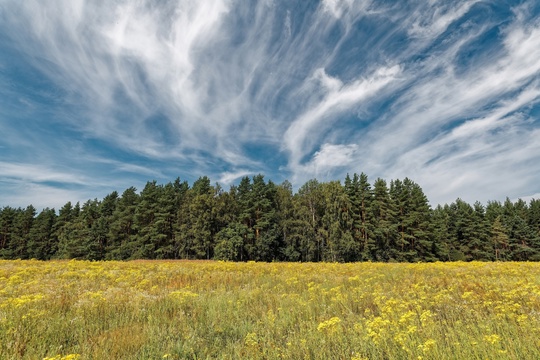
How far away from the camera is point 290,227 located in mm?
43750

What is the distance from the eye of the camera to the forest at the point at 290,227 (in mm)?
41094

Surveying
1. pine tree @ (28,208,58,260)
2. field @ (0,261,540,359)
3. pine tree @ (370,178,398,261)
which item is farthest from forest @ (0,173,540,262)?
field @ (0,261,540,359)

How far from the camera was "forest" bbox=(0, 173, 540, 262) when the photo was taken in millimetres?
41094

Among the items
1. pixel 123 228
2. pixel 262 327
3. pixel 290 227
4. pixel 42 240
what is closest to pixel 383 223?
pixel 290 227

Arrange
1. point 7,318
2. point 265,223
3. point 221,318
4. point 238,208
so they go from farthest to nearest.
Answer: point 238,208
point 265,223
point 221,318
point 7,318

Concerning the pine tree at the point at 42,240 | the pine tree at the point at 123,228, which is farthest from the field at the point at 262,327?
the pine tree at the point at 42,240

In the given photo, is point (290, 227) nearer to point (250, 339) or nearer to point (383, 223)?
point (383, 223)

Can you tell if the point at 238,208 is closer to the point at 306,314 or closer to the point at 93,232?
the point at 93,232

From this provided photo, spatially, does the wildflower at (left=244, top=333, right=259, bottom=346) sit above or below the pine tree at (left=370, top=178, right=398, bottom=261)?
below

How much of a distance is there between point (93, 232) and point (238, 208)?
98.3 feet

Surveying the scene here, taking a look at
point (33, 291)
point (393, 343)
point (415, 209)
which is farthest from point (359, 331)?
point (415, 209)

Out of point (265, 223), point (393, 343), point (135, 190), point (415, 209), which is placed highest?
point (135, 190)

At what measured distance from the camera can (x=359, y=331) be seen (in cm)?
→ 453

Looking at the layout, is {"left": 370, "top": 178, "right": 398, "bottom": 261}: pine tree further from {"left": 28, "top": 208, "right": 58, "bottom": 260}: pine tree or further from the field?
{"left": 28, "top": 208, "right": 58, "bottom": 260}: pine tree
